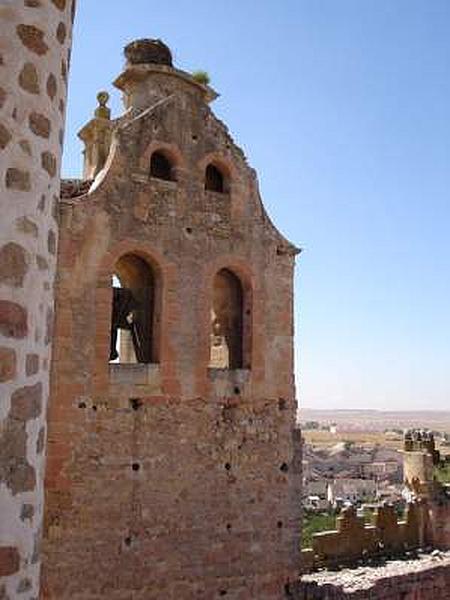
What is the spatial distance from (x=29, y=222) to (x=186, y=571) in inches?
295

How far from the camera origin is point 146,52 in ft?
35.9

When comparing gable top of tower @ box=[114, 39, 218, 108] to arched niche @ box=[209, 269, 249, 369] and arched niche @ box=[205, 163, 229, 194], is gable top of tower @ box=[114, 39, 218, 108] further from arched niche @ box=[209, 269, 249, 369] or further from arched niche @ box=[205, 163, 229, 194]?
arched niche @ box=[209, 269, 249, 369]

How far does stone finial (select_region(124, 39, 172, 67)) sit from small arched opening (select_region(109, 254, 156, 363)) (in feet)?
10.9

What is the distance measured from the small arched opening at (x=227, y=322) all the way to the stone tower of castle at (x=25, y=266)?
7446mm

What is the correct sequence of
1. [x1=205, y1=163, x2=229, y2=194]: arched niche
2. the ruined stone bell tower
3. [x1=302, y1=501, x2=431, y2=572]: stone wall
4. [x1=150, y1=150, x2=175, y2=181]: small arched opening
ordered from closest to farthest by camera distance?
1. the ruined stone bell tower
2. [x1=150, y1=150, x2=175, y2=181]: small arched opening
3. [x1=205, y1=163, x2=229, y2=194]: arched niche
4. [x1=302, y1=501, x2=431, y2=572]: stone wall

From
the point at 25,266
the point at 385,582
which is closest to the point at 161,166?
the point at 25,266

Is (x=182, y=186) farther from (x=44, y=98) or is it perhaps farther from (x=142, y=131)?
(x=44, y=98)

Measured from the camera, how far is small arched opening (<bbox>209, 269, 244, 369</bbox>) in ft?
36.0

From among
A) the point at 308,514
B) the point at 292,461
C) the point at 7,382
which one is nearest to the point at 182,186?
the point at 292,461

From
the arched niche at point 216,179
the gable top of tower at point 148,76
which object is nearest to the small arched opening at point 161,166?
the arched niche at point 216,179

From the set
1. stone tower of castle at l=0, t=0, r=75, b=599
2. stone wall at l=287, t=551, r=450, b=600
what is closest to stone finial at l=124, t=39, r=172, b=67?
stone tower of castle at l=0, t=0, r=75, b=599

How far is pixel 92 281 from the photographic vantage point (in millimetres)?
9172

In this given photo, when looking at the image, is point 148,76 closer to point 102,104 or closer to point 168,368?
point 102,104

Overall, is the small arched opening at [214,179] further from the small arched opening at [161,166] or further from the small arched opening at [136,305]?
the small arched opening at [136,305]
